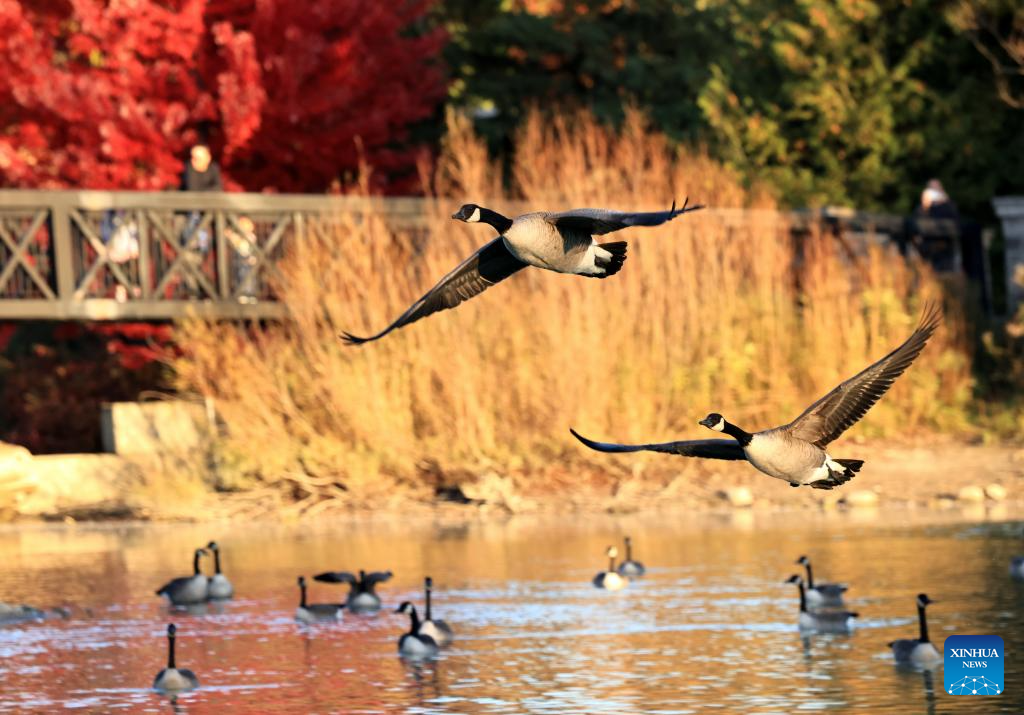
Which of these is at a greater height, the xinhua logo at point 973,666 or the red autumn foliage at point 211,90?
the red autumn foliage at point 211,90

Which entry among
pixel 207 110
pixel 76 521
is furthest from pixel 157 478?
pixel 207 110

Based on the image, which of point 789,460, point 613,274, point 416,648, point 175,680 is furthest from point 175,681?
point 789,460

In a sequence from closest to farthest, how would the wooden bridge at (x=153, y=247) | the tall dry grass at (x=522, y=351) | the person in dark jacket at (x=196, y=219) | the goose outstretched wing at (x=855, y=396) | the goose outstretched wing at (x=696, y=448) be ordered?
the goose outstretched wing at (x=696, y=448), the goose outstretched wing at (x=855, y=396), the tall dry grass at (x=522, y=351), the wooden bridge at (x=153, y=247), the person in dark jacket at (x=196, y=219)

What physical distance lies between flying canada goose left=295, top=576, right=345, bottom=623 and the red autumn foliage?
38.9 feet

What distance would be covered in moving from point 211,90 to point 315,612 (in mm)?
13250

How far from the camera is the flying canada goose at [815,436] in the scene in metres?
10.9

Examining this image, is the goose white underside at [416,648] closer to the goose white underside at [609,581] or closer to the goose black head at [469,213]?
the goose white underside at [609,581]

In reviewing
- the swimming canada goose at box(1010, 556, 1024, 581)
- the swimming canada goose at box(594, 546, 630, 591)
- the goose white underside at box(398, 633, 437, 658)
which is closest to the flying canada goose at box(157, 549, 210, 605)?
the goose white underside at box(398, 633, 437, 658)

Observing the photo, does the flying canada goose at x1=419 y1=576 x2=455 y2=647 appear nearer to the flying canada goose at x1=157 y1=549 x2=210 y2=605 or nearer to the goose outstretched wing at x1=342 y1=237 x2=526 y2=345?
the flying canada goose at x1=157 y1=549 x2=210 y2=605

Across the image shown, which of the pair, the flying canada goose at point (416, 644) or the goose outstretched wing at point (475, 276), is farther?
the flying canada goose at point (416, 644)

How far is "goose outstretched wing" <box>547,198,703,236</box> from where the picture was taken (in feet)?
32.5

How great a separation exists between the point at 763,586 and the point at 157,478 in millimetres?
10128

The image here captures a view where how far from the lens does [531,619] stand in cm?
1725

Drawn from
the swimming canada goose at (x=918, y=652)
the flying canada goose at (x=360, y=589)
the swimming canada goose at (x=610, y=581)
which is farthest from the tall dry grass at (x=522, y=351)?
the swimming canada goose at (x=918, y=652)
